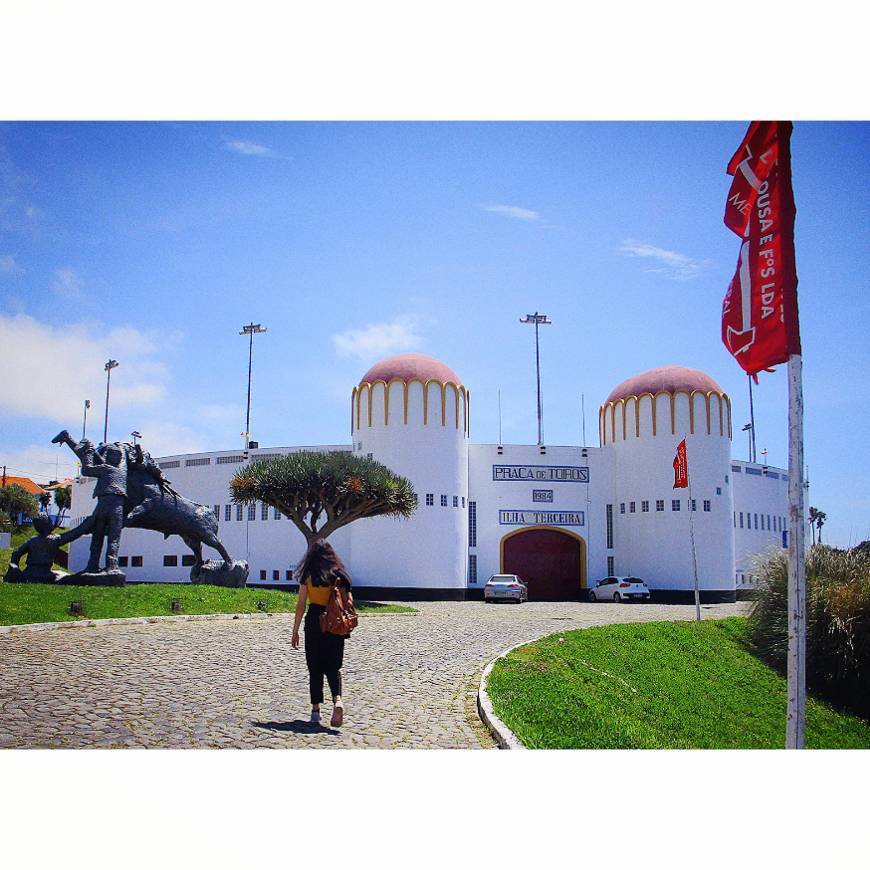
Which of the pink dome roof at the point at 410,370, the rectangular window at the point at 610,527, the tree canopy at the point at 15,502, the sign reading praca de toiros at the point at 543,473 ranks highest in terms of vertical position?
the pink dome roof at the point at 410,370

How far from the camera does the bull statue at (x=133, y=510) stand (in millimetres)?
16812

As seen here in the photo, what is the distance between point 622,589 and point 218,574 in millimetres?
16766

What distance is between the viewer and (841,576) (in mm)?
13453

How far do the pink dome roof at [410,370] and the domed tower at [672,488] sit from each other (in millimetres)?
8098

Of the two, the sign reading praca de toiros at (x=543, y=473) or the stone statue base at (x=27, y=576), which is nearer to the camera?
the stone statue base at (x=27, y=576)

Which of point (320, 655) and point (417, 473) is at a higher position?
point (417, 473)

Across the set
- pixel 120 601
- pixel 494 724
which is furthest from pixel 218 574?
pixel 494 724

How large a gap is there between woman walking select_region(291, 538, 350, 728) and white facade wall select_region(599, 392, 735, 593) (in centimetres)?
2696

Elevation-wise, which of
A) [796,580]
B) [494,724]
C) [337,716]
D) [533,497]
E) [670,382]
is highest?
[670,382]

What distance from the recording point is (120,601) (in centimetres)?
1479

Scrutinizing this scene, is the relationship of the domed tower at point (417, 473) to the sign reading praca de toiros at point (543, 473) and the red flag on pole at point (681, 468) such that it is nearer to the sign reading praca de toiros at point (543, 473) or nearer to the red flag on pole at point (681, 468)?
the sign reading praca de toiros at point (543, 473)

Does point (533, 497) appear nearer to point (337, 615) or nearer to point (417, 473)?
point (417, 473)

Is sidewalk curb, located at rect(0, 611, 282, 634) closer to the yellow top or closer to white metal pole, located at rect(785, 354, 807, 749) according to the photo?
the yellow top

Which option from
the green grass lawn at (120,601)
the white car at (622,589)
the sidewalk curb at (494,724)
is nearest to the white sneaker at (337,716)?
the sidewalk curb at (494,724)
